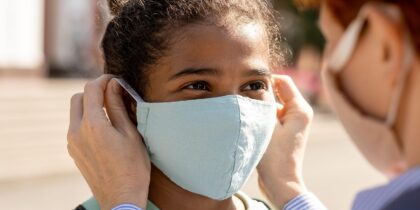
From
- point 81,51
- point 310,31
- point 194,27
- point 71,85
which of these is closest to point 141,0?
point 194,27

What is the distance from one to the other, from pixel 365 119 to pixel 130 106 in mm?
713

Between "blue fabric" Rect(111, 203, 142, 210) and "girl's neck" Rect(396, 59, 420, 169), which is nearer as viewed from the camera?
"girl's neck" Rect(396, 59, 420, 169)

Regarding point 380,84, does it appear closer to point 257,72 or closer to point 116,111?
point 257,72

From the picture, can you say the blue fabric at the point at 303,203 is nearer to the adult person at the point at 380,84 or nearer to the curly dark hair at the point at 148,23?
the adult person at the point at 380,84

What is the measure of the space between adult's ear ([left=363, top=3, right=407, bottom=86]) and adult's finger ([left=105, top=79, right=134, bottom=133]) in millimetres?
769

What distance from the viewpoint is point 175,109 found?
6.68 feet

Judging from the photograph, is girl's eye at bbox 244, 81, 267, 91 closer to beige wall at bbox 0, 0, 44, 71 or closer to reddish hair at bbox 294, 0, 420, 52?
reddish hair at bbox 294, 0, 420, 52

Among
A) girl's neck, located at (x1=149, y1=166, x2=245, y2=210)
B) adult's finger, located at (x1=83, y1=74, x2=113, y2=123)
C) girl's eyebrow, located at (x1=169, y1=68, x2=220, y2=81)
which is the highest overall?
girl's eyebrow, located at (x1=169, y1=68, x2=220, y2=81)

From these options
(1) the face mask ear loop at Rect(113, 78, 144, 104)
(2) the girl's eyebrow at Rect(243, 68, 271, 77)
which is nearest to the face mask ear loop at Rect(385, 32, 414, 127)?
(2) the girl's eyebrow at Rect(243, 68, 271, 77)

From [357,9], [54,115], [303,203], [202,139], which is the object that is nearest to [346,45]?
[357,9]

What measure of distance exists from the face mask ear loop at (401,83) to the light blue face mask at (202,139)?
526 millimetres

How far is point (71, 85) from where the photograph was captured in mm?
14883

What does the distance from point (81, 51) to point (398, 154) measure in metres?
16.9

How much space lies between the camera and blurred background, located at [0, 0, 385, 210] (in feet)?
28.0
